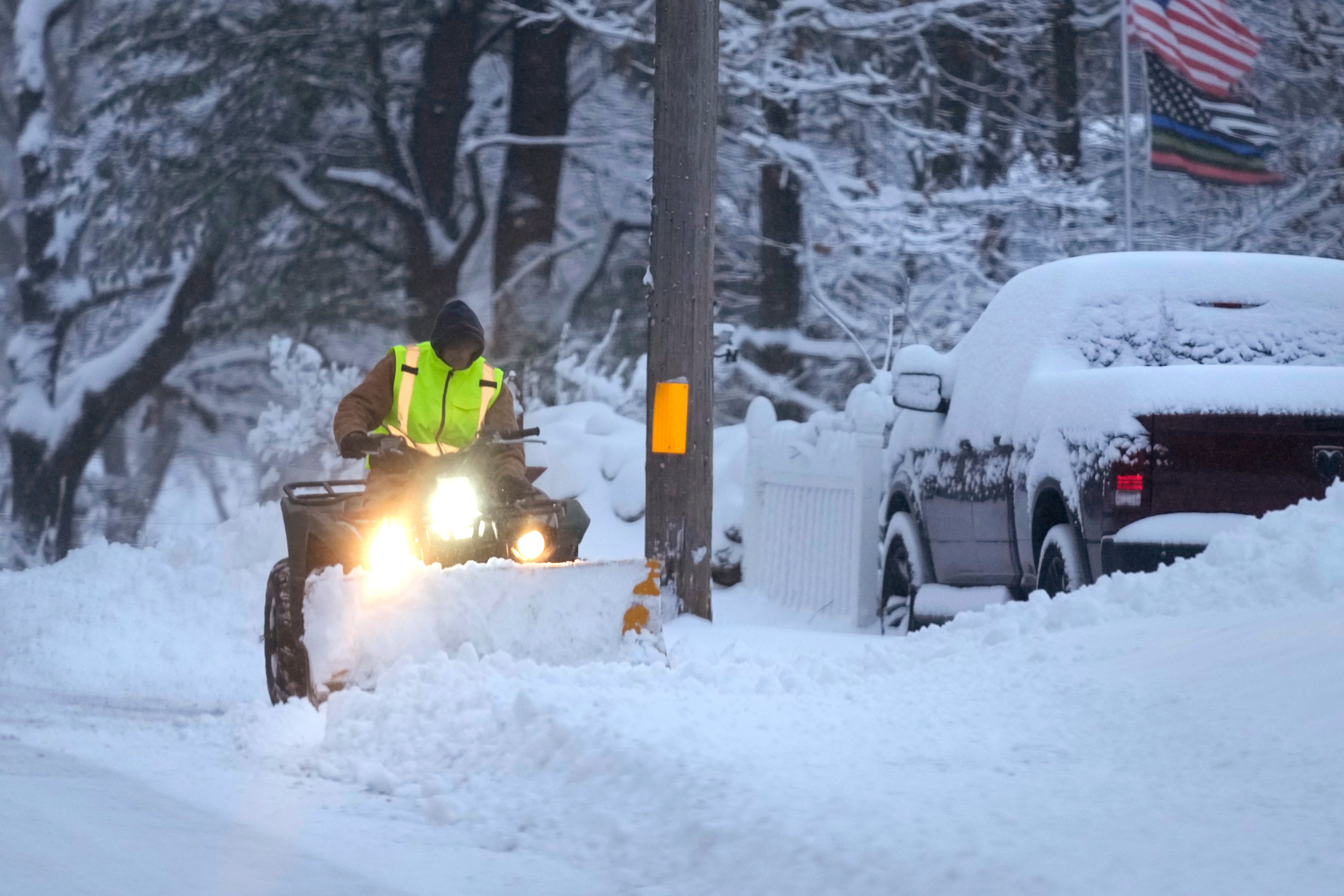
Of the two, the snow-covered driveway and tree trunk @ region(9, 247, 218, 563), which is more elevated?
tree trunk @ region(9, 247, 218, 563)

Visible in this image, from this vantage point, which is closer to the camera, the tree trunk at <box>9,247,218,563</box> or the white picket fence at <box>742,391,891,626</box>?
the white picket fence at <box>742,391,891,626</box>

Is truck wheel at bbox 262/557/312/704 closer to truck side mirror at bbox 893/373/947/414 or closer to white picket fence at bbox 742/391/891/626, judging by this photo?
truck side mirror at bbox 893/373/947/414

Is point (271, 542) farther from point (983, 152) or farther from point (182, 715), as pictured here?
point (983, 152)

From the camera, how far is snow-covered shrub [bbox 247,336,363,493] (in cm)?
1836

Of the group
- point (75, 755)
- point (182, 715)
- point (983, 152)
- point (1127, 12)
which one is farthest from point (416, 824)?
point (983, 152)

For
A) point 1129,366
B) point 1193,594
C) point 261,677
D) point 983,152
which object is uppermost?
point 983,152

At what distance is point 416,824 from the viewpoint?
183 inches

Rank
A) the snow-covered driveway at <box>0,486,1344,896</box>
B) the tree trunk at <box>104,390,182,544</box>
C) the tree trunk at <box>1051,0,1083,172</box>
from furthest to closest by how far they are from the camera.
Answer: the tree trunk at <box>104,390,182,544</box> → the tree trunk at <box>1051,0,1083,172</box> → the snow-covered driveway at <box>0,486,1344,896</box>

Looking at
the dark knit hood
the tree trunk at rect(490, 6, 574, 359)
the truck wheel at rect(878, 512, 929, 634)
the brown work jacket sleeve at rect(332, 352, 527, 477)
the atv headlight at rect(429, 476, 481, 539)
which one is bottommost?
the truck wheel at rect(878, 512, 929, 634)

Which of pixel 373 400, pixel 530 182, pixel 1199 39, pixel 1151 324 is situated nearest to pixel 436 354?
pixel 373 400

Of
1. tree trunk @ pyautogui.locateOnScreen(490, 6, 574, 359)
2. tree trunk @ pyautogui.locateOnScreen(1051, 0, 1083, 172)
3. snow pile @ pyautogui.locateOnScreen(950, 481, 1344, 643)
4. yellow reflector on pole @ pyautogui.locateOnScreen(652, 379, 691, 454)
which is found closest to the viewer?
snow pile @ pyautogui.locateOnScreen(950, 481, 1344, 643)

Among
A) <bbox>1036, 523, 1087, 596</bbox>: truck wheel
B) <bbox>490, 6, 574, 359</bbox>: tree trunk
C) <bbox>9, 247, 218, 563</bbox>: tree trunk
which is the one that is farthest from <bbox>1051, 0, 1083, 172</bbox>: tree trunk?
<bbox>1036, 523, 1087, 596</bbox>: truck wheel

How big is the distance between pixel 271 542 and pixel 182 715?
5794 millimetres

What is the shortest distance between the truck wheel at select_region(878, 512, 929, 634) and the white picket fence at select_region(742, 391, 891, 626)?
0.62 meters
